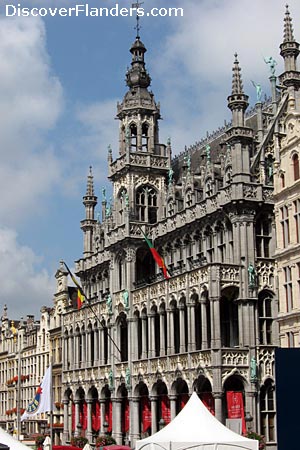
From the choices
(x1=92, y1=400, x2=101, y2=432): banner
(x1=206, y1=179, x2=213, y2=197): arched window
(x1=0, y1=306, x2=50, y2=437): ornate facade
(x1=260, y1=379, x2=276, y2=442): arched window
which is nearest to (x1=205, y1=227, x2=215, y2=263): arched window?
(x1=206, y1=179, x2=213, y2=197): arched window

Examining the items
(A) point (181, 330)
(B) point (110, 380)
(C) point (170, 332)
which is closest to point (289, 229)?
(A) point (181, 330)

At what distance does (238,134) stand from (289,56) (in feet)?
20.8

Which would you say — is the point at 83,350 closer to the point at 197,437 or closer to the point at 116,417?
the point at 116,417

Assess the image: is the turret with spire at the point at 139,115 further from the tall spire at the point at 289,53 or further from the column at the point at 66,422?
the column at the point at 66,422

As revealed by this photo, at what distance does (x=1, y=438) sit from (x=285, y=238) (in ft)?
71.1

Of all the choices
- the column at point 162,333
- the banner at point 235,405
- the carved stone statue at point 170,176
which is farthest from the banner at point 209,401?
the carved stone statue at point 170,176

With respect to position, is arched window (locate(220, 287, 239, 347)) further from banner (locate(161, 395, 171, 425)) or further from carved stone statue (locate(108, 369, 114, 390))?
carved stone statue (locate(108, 369, 114, 390))

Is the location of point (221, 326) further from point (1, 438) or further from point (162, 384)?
point (1, 438)

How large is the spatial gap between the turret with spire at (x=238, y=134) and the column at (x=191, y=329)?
321 inches

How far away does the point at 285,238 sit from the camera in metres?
41.2

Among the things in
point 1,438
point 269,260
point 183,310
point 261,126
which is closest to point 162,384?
point 183,310

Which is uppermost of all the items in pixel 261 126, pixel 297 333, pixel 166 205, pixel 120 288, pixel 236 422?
pixel 261 126

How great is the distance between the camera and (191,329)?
156ft

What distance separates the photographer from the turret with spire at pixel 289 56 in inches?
1913
